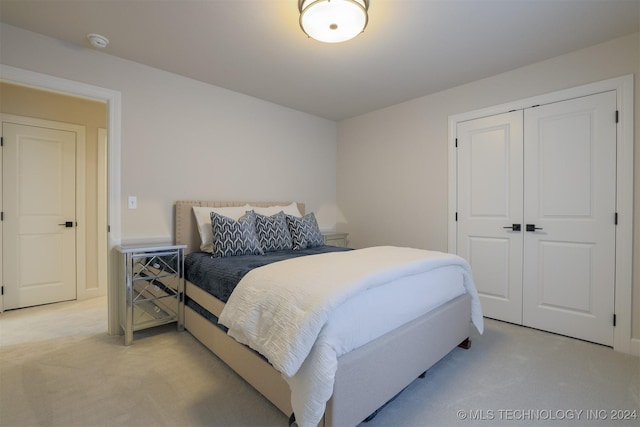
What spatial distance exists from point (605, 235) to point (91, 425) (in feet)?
11.9

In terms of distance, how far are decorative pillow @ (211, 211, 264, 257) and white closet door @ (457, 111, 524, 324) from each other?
2193 mm

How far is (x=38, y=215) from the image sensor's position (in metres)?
3.23

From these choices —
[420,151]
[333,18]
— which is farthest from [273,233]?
[420,151]

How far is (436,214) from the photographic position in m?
3.31

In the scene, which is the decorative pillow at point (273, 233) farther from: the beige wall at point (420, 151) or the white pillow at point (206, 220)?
the beige wall at point (420, 151)

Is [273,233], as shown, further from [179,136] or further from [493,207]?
[493,207]

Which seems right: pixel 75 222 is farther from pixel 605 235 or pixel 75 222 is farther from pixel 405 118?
pixel 605 235

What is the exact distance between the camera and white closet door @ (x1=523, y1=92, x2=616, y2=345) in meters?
2.31

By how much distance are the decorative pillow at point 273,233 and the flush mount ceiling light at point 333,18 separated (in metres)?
1.66

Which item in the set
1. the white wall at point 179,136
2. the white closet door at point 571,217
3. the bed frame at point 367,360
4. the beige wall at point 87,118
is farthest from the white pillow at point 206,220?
the white closet door at point 571,217

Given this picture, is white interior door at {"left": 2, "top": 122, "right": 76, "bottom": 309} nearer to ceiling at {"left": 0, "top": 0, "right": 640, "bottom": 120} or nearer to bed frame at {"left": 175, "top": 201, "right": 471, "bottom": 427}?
ceiling at {"left": 0, "top": 0, "right": 640, "bottom": 120}

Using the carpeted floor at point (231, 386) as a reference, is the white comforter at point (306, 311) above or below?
above

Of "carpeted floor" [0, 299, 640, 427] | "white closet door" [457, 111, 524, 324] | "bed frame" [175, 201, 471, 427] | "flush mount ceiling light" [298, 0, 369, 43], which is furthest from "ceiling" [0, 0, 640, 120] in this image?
"carpeted floor" [0, 299, 640, 427]

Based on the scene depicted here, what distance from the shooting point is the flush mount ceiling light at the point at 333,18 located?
1.62 metres
